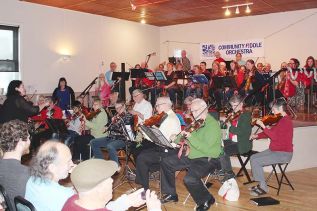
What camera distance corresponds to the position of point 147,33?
13.9 meters

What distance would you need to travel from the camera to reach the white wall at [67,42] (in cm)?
1007

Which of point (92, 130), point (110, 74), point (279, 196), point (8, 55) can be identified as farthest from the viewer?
point (110, 74)

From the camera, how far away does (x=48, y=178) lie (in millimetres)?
2363

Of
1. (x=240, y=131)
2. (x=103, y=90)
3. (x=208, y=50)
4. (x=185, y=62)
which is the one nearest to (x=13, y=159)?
(x=240, y=131)

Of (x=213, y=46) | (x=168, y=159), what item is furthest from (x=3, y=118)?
(x=213, y=46)

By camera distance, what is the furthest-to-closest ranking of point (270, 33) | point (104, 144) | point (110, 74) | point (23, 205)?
1. point (270, 33)
2. point (110, 74)
3. point (104, 144)
4. point (23, 205)

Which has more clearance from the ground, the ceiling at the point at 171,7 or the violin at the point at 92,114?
the ceiling at the point at 171,7

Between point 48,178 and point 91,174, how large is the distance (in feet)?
2.10

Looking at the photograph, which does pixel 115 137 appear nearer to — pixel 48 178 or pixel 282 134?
pixel 282 134

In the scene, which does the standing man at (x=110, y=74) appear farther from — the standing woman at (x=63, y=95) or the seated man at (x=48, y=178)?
the seated man at (x=48, y=178)

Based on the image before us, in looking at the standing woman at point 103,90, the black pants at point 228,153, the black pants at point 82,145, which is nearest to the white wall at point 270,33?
the standing woman at point 103,90

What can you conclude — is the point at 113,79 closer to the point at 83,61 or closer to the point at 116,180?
the point at 83,61

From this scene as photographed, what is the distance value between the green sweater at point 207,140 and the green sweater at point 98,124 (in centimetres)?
252

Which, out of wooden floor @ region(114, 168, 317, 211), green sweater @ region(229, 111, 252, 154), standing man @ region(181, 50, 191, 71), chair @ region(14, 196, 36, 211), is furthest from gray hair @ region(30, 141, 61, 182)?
standing man @ region(181, 50, 191, 71)
